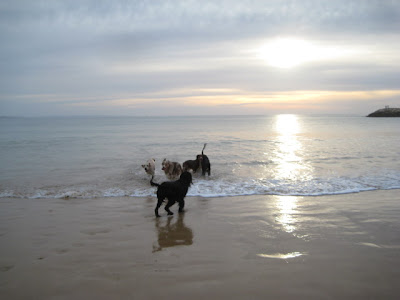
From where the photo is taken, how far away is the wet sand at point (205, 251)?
11.2 feet

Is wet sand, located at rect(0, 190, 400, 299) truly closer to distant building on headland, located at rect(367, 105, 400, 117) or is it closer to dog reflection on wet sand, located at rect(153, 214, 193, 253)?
dog reflection on wet sand, located at rect(153, 214, 193, 253)

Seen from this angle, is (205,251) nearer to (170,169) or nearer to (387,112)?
(170,169)

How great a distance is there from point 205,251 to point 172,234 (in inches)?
38.6

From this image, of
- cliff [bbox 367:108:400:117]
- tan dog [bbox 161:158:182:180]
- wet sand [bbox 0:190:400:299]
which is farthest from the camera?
cliff [bbox 367:108:400:117]

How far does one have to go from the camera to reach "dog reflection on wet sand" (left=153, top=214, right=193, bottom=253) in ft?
15.5

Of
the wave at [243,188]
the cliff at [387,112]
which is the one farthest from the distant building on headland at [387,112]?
the wave at [243,188]

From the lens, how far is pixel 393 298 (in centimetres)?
318

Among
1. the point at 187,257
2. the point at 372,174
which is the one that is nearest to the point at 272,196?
the point at 187,257

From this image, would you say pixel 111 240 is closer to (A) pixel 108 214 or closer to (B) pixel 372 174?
(A) pixel 108 214

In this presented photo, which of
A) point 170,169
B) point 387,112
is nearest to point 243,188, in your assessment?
point 170,169

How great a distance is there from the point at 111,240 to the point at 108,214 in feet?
5.42

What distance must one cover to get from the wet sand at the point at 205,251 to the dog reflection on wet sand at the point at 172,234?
0.02 metres

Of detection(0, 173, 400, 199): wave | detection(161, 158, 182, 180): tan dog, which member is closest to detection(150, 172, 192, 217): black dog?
detection(0, 173, 400, 199): wave

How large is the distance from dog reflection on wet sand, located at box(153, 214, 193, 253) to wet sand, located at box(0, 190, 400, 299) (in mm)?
19
